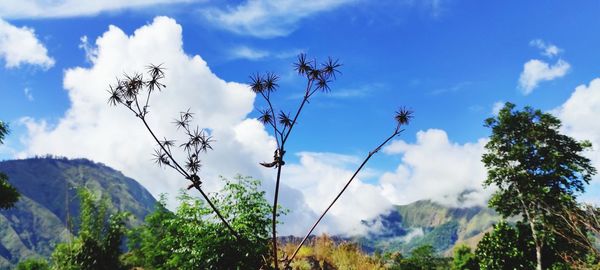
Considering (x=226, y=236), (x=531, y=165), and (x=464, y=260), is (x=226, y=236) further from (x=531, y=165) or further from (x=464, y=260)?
(x=464, y=260)

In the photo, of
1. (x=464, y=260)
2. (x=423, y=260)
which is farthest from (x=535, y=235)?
(x=423, y=260)

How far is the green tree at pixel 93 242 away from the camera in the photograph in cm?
1547

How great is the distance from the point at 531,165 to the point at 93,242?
27.7 m

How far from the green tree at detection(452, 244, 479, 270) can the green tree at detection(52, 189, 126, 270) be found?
31.8 m

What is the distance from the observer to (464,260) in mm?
40594

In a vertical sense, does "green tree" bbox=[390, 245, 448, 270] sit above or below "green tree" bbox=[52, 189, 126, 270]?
above

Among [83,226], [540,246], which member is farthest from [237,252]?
[540,246]

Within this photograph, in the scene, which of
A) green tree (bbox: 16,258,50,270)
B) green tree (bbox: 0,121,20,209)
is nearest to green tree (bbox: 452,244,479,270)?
green tree (bbox: 16,258,50,270)

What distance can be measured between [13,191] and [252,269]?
7.93 meters

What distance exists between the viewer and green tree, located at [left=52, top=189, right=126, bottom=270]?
50.8 feet

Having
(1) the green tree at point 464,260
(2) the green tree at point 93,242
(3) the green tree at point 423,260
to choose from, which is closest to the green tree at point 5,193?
(2) the green tree at point 93,242

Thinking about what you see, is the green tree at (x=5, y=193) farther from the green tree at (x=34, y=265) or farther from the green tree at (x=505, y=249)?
the green tree at (x=505, y=249)

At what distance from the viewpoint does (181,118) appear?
12.4 ft

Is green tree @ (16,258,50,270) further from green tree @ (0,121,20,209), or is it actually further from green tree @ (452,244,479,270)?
green tree @ (452,244,479,270)
